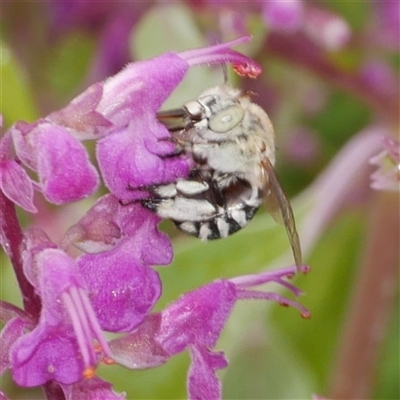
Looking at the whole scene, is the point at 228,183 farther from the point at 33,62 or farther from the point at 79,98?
the point at 33,62

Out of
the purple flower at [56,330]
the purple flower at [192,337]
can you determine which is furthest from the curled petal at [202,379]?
the purple flower at [56,330]

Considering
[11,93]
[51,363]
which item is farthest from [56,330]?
[11,93]

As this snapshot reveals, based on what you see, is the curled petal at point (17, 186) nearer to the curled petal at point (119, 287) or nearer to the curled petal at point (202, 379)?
the curled petal at point (119, 287)

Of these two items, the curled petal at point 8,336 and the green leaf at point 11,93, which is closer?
the curled petal at point 8,336

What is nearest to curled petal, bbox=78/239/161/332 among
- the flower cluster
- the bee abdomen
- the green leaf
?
the flower cluster

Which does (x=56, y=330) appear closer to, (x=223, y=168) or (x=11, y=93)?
(x=223, y=168)

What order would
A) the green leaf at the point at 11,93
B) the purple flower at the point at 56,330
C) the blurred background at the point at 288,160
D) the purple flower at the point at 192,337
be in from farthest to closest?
the blurred background at the point at 288,160
the green leaf at the point at 11,93
the purple flower at the point at 192,337
the purple flower at the point at 56,330
